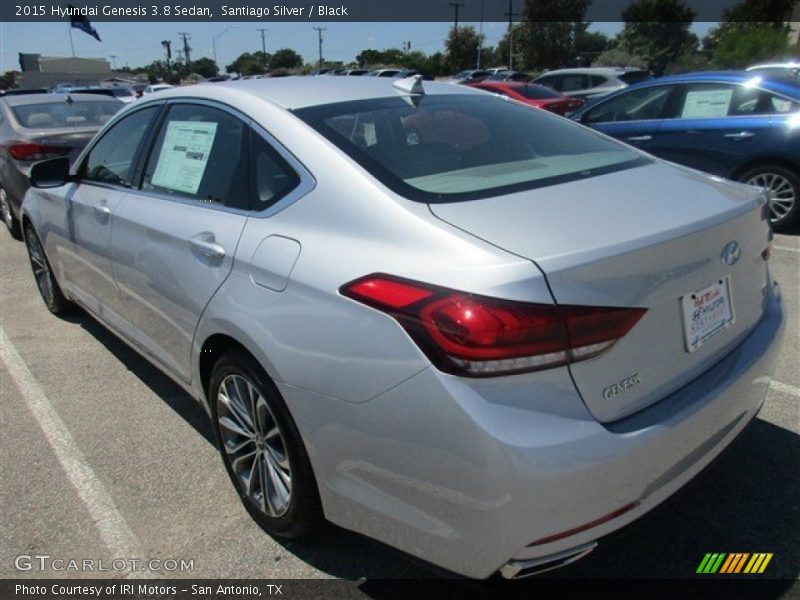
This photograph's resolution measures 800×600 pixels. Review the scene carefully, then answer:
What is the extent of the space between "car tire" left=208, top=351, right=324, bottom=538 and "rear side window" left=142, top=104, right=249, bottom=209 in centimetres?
66

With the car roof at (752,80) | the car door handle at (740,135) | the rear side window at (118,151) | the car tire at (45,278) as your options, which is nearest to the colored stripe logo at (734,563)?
the rear side window at (118,151)

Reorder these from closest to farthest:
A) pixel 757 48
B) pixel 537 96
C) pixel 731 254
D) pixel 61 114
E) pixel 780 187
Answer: pixel 731 254, pixel 780 187, pixel 61 114, pixel 537 96, pixel 757 48

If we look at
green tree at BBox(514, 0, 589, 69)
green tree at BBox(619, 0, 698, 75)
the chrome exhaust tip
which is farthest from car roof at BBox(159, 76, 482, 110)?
green tree at BBox(514, 0, 589, 69)

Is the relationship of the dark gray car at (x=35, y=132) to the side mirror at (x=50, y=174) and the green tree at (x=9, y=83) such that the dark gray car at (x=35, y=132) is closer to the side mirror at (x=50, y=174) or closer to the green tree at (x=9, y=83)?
the side mirror at (x=50, y=174)

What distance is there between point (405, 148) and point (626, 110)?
228 inches

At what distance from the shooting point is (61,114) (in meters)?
7.27

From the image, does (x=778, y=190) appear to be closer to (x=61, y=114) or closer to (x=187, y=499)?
(x=187, y=499)

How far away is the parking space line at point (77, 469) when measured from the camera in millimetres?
2566

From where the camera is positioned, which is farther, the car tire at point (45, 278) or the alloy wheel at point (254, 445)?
the car tire at point (45, 278)

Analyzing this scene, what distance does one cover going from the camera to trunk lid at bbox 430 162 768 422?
1.70 m

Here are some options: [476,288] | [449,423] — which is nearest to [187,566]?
[449,423]

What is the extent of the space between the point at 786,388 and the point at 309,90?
2821mm

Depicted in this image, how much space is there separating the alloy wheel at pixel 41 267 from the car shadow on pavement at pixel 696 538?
11.2 ft

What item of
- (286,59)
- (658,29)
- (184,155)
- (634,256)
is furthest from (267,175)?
(286,59)
